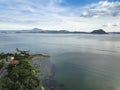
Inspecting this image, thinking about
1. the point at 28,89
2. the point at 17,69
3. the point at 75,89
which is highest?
the point at 17,69

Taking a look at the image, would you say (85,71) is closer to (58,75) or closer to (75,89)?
(58,75)

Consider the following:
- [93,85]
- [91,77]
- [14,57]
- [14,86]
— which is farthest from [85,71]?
[14,86]

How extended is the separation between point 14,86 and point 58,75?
68.9ft

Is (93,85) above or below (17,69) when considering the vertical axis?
below

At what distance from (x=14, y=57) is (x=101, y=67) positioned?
1123 inches

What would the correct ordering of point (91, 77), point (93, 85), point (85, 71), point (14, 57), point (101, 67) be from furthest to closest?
point (101, 67) → point (85, 71) → point (91, 77) → point (93, 85) → point (14, 57)

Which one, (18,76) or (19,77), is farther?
(19,77)

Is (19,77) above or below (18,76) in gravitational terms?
below

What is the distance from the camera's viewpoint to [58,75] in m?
38.2

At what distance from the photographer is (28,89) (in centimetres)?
1856

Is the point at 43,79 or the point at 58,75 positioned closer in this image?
the point at 43,79

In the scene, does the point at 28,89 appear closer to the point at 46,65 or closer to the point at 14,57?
the point at 14,57

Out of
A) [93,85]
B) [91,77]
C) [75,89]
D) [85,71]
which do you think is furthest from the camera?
[85,71]

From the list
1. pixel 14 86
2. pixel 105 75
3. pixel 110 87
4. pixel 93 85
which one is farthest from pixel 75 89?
pixel 14 86
